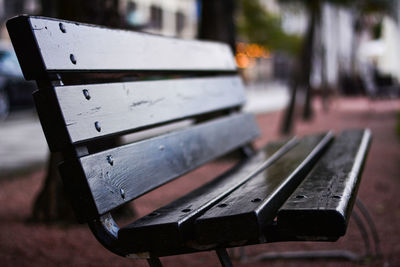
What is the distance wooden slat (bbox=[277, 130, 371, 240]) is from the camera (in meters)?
1.36

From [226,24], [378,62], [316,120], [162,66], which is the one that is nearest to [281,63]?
[378,62]

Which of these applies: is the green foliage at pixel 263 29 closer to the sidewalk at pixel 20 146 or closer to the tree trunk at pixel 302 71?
the sidewalk at pixel 20 146

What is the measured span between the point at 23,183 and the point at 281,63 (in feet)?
195

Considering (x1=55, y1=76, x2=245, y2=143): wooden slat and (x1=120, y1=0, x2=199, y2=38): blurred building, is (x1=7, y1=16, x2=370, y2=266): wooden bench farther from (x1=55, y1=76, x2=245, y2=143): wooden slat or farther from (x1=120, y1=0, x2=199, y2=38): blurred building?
(x1=120, y1=0, x2=199, y2=38): blurred building

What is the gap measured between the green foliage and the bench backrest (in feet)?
123

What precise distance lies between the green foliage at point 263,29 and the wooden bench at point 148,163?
37717 mm

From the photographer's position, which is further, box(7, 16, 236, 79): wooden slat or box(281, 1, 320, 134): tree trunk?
box(281, 1, 320, 134): tree trunk

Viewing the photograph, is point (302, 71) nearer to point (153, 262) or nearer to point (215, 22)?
point (215, 22)

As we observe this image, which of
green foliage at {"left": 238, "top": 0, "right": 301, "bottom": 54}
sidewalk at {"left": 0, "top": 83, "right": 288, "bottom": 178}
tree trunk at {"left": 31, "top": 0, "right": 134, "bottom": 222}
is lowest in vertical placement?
green foliage at {"left": 238, "top": 0, "right": 301, "bottom": 54}

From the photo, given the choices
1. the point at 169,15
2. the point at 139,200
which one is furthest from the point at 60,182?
the point at 169,15

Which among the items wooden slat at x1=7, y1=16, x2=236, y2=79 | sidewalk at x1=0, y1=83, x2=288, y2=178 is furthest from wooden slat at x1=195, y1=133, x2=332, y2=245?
sidewalk at x1=0, y1=83, x2=288, y2=178

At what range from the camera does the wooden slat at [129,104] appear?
5.21 feet

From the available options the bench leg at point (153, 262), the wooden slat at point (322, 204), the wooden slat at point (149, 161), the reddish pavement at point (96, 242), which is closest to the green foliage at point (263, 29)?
the reddish pavement at point (96, 242)

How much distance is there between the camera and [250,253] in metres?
3.04
